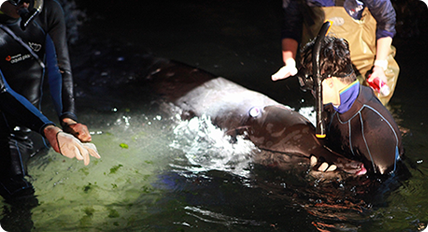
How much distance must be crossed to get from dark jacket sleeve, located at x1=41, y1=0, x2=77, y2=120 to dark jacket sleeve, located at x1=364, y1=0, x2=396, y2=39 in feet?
9.10

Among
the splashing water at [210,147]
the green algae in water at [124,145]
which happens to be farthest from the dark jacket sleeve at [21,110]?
the splashing water at [210,147]

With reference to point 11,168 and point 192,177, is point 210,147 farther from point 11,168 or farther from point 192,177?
point 11,168

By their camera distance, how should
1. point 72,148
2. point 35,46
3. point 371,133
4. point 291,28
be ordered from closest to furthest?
point 72,148 → point 371,133 → point 35,46 → point 291,28

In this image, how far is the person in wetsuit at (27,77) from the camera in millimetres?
2691

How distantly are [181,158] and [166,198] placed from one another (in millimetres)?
730

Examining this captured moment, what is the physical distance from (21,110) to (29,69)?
61 cm

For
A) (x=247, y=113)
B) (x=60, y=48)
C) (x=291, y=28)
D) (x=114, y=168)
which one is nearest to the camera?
(x=60, y=48)

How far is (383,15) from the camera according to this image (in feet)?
10.6

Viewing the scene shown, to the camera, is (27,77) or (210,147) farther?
(210,147)

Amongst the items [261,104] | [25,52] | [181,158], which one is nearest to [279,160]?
[261,104]

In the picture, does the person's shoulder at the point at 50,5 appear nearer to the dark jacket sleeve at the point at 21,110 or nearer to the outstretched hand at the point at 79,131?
the dark jacket sleeve at the point at 21,110

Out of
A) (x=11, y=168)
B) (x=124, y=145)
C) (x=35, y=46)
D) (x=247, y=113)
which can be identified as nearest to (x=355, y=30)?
(x=247, y=113)

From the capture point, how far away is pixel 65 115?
3.00 metres

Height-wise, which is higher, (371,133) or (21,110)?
(21,110)
